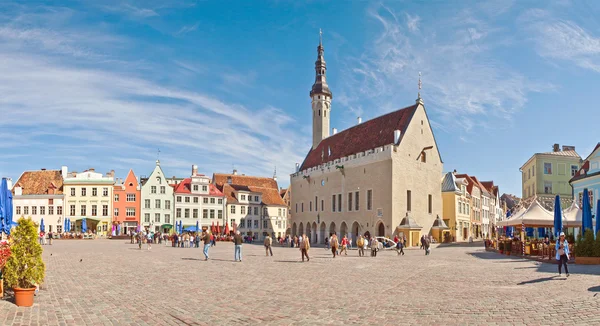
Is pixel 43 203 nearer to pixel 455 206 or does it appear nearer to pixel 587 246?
pixel 455 206

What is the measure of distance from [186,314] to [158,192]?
63.6 meters

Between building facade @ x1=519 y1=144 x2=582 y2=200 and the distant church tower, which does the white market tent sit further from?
the distant church tower

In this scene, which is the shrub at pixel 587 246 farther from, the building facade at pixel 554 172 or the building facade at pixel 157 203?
the building facade at pixel 157 203

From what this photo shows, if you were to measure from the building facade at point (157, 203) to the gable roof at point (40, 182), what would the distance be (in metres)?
11.7

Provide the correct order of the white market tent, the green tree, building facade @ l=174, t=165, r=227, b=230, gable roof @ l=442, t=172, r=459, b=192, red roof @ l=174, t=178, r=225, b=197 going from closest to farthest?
the green tree → the white market tent → gable roof @ l=442, t=172, r=459, b=192 → building facade @ l=174, t=165, r=227, b=230 → red roof @ l=174, t=178, r=225, b=197

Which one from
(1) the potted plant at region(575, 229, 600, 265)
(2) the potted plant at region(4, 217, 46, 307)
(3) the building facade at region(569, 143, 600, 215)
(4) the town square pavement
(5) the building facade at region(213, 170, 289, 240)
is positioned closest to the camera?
(4) the town square pavement

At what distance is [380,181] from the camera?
52.1 meters

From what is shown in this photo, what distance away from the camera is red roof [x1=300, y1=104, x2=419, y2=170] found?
54500 millimetres

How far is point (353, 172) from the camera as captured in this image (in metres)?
57.3

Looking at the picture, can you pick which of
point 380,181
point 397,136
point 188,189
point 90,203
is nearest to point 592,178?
point 397,136

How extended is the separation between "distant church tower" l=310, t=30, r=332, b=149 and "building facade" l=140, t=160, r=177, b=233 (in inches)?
879

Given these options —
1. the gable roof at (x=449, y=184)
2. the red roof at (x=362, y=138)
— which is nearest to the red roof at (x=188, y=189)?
the red roof at (x=362, y=138)

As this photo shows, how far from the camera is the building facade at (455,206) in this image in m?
60.8

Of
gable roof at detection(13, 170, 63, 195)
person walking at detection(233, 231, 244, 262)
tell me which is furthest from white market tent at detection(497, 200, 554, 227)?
gable roof at detection(13, 170, 63, 195)
